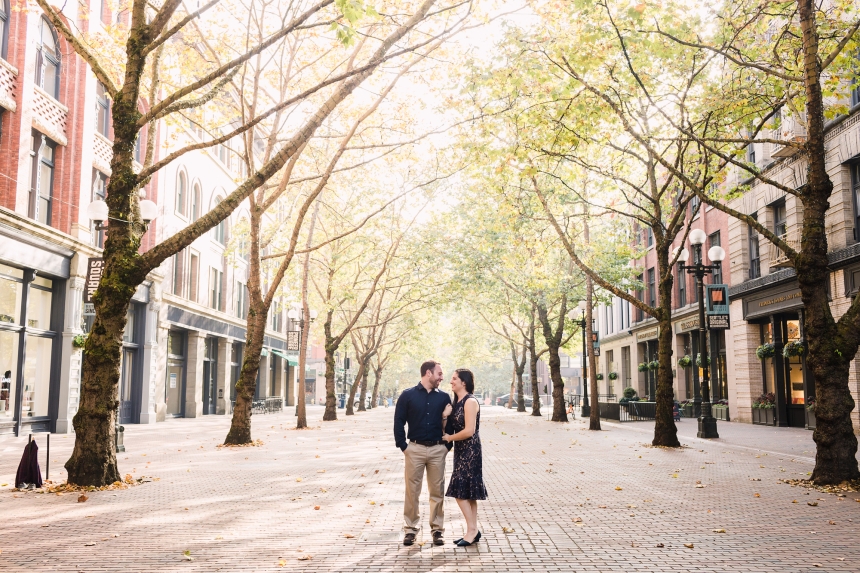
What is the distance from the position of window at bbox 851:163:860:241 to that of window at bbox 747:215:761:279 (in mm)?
6205

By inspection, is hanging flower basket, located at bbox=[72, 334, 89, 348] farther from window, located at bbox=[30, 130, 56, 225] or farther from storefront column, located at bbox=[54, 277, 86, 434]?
window, located at bbox=[30, 130, 56, 225]

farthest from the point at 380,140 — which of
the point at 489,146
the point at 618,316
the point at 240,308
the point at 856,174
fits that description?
the point at 618,316

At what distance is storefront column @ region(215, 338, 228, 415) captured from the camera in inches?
1491

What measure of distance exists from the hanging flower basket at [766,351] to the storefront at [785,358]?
7 centimetres

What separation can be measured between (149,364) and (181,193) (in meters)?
8.83

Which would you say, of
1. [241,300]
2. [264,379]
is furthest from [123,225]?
[264,379]

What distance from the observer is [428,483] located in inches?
282

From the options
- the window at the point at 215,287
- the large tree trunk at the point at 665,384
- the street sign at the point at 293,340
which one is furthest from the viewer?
the window at the point at 215,287

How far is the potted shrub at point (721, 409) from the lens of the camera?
98.0 feet

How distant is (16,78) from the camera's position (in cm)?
1966

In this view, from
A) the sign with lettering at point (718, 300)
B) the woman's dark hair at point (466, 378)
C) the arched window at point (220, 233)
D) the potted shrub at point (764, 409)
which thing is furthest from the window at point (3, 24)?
the potted shrub at point (764, 409)

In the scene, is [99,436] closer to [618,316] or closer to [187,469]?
[187,469]

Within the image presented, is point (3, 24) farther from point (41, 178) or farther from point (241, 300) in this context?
point (241, 300)

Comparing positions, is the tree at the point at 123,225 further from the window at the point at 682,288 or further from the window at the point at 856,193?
the window at the point at 682,288
